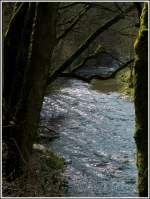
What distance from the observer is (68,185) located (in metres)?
12.3

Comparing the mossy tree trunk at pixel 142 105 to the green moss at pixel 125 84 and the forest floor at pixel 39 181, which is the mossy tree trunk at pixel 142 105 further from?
the green moss at pixel 125 84

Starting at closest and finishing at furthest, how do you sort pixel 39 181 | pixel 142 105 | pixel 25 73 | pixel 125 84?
1. pixel 142 105
2. pixel 39 181
3. pixel 25 73
4. pixel 125 84

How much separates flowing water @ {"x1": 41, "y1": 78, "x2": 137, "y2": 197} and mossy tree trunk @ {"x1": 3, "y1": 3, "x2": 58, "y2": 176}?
2.26 metres

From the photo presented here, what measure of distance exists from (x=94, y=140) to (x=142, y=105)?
12317 mm

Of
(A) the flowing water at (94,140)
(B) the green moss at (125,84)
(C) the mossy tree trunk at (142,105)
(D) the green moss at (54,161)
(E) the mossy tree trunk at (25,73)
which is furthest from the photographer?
(B) the green moss at (125,84)

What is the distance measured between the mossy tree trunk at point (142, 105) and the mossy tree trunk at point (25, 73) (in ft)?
14.2

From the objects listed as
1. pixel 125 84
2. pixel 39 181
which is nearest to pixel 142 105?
pixel 39 181

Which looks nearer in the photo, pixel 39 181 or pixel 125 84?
pixel 39 181

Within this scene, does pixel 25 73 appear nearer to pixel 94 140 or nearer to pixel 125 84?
pixel 94 140

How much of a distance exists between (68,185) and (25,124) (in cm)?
275

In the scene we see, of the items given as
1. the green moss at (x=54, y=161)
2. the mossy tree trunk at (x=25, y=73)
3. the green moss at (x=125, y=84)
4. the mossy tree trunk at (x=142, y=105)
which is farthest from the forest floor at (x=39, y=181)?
the green moss at (x=125, y=84)

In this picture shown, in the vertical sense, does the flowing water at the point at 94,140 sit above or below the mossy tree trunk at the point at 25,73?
below

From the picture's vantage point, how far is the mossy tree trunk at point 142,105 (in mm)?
5789

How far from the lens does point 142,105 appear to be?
5.80 m
